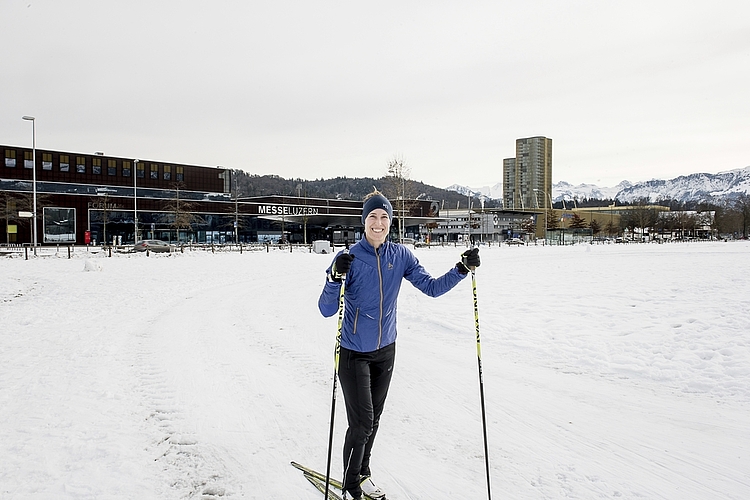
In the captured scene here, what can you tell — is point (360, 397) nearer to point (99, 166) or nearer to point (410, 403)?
point (410, 403)

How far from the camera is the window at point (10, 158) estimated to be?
65000mm

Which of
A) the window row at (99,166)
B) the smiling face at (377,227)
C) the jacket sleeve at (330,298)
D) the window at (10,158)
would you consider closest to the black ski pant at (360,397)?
the jacket sleeve at (330,298)

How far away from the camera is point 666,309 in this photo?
34.5 ft

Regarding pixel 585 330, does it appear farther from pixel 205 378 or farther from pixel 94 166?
pixel 94 166

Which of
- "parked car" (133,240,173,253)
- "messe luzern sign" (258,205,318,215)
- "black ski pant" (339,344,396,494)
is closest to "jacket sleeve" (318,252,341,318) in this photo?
"black ski pant" (339,344,396,494)

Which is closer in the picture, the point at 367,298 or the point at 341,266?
the point at 341,266

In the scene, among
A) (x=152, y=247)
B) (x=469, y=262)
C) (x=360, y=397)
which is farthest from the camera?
(x=152, y=247)

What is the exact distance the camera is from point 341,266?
3.26m

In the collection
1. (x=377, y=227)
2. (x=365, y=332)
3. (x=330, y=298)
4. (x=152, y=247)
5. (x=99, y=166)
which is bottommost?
(x=152, y=247)

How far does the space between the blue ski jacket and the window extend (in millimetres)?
80640

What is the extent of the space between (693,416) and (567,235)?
83.2 metres

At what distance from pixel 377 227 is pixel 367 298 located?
54cm

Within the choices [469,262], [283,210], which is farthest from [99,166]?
[469,262]

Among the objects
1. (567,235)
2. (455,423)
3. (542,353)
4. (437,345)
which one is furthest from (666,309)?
(567,235)
